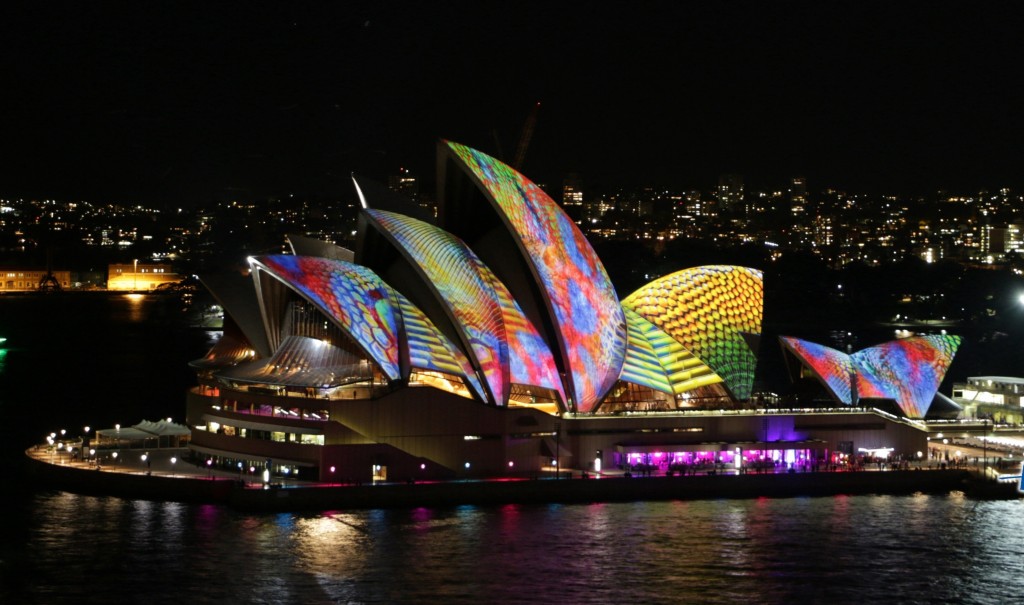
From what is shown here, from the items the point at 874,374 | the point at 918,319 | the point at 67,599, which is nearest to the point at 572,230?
the point at 874,374

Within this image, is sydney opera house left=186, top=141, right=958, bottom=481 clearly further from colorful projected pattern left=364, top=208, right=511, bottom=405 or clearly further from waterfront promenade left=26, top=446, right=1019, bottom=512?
waterfront promenade left=26, top=446, right=1019, bottom=512

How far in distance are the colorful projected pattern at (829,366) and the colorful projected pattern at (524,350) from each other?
9.63 m

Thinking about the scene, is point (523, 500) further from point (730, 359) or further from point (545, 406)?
point (730, 359)

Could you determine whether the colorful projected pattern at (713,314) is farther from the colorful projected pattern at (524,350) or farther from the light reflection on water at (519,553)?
the light reflection on water at (519,553)

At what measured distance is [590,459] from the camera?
1567 inches

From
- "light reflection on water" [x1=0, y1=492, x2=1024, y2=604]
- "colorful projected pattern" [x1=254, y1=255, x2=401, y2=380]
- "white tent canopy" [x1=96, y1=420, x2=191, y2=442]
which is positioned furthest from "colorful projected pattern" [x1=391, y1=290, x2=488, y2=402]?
"white tent canopy" [x1=96, y1=420, x2=191, y2=442]

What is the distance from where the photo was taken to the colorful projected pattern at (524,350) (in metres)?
39.1

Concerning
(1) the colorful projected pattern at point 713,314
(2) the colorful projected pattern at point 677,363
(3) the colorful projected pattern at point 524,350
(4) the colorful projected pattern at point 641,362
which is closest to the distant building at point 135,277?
(1) the colorful projected pattern at point 713,314

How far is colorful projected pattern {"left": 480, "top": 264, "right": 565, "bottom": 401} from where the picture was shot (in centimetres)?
3906

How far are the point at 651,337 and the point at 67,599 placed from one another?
21.9 metres

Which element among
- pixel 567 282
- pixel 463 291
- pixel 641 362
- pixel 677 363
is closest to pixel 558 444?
pixel 641 362

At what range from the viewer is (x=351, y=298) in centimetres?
3747

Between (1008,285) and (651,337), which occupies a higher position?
(1008,285)

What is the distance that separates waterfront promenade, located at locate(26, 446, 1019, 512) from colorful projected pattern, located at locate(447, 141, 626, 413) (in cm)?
346
